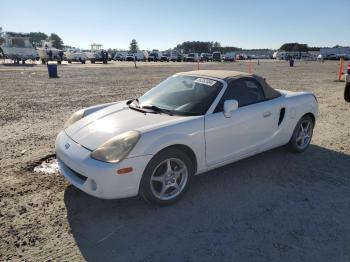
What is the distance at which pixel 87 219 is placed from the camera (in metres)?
3.59

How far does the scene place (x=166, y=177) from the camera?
3879 mm

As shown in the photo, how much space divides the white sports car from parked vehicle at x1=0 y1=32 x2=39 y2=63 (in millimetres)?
39361

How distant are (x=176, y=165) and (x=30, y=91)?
1154 centimetres

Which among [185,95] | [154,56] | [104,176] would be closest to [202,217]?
[104,176]

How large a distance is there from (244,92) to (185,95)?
2.89 ft

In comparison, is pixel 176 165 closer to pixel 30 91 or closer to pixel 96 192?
pixel 96 192

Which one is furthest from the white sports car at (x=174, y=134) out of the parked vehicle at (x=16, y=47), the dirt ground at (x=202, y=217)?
the parked vehicle at (x=16, y=47)

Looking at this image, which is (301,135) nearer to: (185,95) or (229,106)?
(229,106)

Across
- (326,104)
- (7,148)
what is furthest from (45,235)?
(326,104)

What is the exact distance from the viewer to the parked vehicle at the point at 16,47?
1534 inches

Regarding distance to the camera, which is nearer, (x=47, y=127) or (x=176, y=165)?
(x=176, y=165)

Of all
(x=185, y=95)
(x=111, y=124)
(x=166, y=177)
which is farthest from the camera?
(x=185, y=95)

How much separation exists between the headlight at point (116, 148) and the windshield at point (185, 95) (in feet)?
2.81

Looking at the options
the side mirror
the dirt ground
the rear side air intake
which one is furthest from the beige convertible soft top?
the dirt ground
